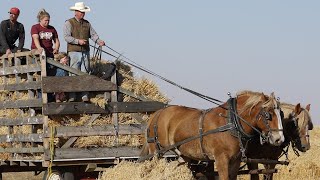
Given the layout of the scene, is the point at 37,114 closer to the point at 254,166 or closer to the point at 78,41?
the point at 78,41

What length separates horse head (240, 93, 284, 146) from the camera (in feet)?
34.1

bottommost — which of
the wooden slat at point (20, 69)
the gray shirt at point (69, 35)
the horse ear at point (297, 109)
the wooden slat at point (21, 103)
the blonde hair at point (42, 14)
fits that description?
the horse ear at point (297, 109)

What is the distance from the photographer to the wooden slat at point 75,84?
12.1 meters

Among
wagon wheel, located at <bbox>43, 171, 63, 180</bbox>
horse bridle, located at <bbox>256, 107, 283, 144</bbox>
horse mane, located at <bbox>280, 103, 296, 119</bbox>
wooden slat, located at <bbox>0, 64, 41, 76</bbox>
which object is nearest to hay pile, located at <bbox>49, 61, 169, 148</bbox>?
wagon wheel, located at <bbox>43, 171, 63, 180</bbox>

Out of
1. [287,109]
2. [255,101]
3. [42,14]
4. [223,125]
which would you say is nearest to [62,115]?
[42,14]

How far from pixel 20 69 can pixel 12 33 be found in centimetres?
210

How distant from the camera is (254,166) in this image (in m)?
12.3

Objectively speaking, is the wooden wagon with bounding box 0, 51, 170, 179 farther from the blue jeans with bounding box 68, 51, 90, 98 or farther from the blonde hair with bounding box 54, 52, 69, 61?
the blonde hair with bounding box 54, 52, 69, 61

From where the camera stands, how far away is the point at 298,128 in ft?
41.4

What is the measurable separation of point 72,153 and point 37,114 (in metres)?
1.11

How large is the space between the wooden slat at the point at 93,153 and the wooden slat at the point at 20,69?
153 centimetres

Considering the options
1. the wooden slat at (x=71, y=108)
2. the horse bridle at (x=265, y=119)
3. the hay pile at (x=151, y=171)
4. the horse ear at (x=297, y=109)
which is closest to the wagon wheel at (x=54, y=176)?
the wooden slat at (x=71, y=108)

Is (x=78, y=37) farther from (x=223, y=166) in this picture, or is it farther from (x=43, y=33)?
(x=223, y=166)

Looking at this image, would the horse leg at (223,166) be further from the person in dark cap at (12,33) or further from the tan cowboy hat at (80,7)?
the person in dark cap at (12,33)
